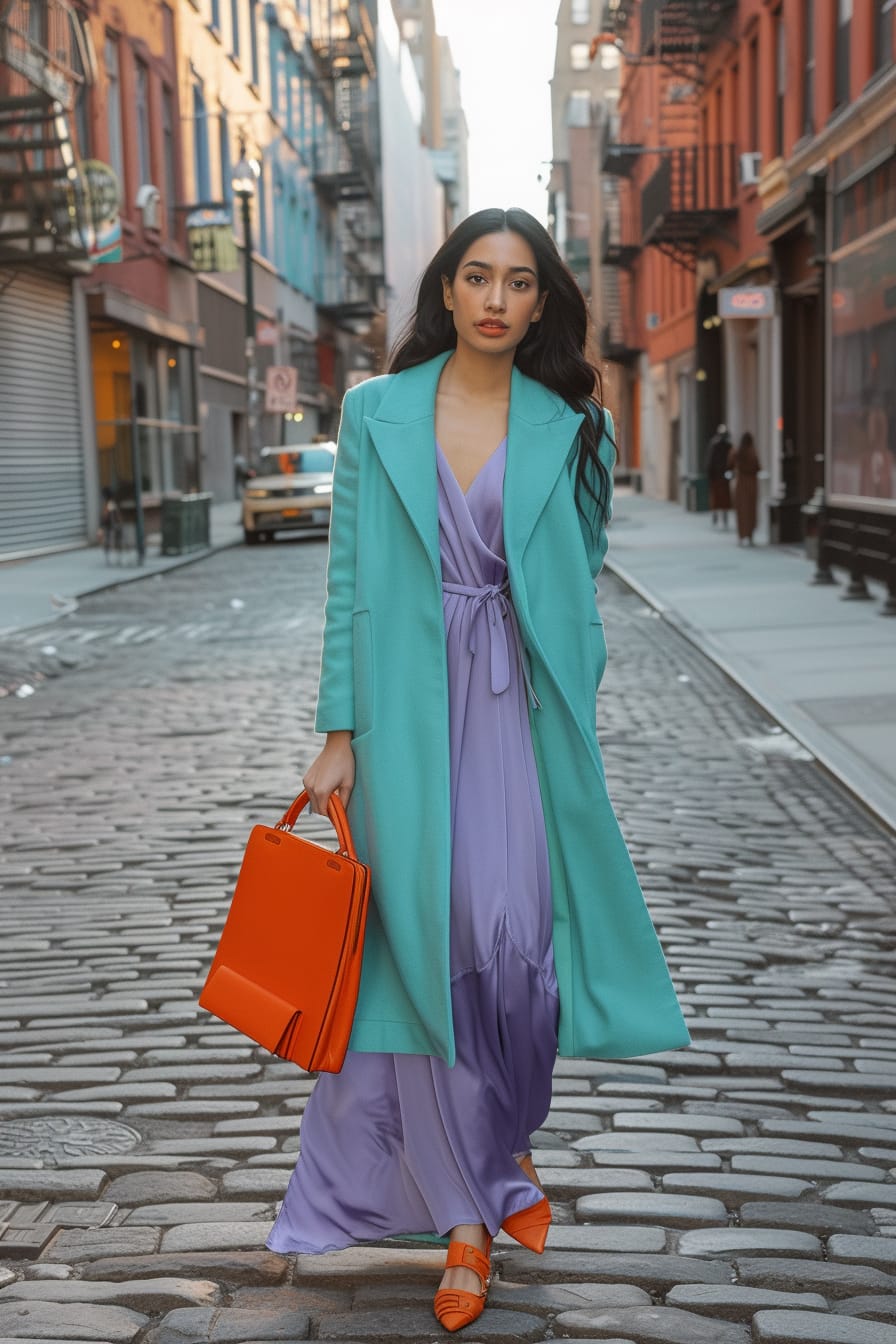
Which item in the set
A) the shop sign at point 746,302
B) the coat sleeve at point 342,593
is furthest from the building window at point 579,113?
the coat sleeve at point 342,593

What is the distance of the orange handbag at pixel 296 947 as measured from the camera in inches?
115

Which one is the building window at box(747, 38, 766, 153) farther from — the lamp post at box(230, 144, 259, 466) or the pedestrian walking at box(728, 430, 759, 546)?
the lamp post at box(230, 144, 259, 466)

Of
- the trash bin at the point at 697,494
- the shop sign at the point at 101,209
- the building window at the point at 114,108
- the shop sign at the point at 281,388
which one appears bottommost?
the trash bin at the point at 697,494

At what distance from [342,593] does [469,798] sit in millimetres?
416

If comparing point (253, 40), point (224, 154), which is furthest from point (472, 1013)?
point (253, 40)

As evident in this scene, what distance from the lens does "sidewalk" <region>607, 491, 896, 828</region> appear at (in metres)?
8.62

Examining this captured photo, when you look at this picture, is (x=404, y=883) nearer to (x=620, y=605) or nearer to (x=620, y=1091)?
(x=620, y=1091)

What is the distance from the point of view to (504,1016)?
3023 mm

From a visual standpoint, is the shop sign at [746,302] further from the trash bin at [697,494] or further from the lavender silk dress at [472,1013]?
the lavender silk dress at [472,1013]

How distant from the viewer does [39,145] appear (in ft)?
70.0

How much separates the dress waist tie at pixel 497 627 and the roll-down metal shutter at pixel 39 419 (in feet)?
68.2

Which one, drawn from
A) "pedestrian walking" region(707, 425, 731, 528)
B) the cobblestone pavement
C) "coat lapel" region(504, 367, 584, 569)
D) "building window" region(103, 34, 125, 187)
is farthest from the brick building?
"coat lapel" region(504, 367, 584, 569)

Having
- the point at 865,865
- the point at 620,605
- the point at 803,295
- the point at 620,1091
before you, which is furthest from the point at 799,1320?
the point at 803,295

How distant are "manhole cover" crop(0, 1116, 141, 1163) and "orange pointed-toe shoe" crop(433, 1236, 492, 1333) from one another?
106 centimetres
